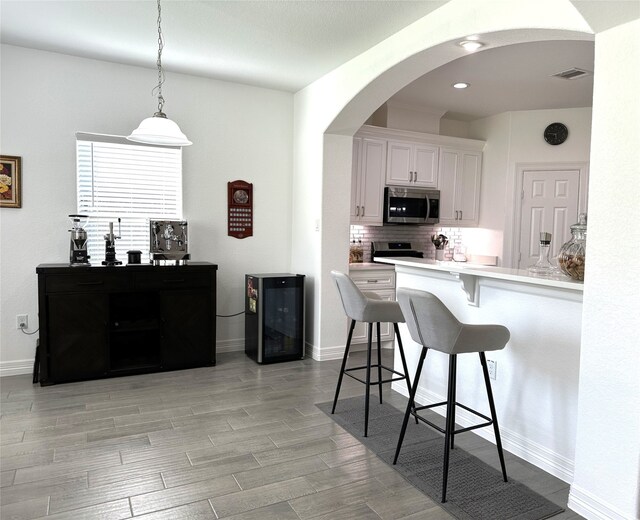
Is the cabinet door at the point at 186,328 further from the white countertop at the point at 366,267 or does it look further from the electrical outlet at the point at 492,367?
the electrical outlet at the point at 492,367

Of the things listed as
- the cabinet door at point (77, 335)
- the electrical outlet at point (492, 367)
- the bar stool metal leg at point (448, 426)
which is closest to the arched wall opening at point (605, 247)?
the bar stool metal leg at point (448, 426)

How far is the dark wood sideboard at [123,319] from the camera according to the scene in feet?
12.3

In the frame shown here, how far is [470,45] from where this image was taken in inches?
115

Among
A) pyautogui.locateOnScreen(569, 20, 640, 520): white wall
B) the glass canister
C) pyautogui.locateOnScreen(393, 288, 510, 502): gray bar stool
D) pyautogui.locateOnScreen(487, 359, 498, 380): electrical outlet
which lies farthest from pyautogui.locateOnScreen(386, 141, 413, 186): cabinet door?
pyautogui.locateOnScreen(569, 20, 640, 520): white wall

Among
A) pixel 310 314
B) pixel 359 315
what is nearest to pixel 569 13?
pixel 359 315

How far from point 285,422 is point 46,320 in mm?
2117

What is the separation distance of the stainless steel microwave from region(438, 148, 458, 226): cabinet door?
15 centimetres

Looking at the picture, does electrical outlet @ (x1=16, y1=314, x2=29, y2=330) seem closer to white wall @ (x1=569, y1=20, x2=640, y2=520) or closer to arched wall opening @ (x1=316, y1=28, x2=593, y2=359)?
arched wall opening @ (x1=316, y1=28, x2=593, y2=359)

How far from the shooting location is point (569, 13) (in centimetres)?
217

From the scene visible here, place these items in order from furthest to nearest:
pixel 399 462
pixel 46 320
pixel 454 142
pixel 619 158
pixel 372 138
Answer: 1. pixel 454 142
2. pixel 372 138
3. pixel 46 320
4. pixel 399 462
5. pixel 619 158

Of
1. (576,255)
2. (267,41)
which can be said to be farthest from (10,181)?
(576,255)

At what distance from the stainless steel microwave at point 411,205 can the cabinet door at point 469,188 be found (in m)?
0.44

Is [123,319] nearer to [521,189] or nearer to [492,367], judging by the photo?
[492,367]

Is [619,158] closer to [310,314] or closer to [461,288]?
[461,288]
